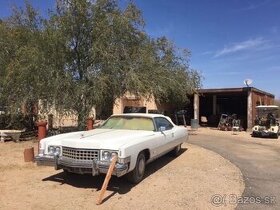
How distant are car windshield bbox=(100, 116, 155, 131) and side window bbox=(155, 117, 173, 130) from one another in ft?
0.82

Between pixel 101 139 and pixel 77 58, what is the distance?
7.92 m

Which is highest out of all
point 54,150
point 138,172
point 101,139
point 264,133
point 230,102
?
point 230,102

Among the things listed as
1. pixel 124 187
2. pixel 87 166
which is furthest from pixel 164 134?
pixel 87 166

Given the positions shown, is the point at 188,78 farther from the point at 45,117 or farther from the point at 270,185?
the point at 270,185

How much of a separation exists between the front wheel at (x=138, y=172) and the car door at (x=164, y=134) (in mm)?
1049

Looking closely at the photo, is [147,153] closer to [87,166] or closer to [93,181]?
[93,181]

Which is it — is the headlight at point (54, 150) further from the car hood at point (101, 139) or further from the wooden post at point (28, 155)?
the wooden post at point (28, 155)

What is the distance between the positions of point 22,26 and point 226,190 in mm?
11627

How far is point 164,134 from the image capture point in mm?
9469

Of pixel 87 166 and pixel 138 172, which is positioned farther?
pixel 138 172

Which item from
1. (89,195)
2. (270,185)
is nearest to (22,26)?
(89,195)

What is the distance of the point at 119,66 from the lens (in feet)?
48.2

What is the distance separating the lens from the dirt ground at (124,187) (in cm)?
632

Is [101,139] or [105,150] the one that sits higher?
[101,139]
